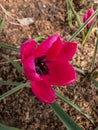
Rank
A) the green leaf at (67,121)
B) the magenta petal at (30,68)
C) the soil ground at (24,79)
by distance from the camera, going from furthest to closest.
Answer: the soil ground at (24,79) → the green leaf at (67,121) → the magenta petal at (30,68)

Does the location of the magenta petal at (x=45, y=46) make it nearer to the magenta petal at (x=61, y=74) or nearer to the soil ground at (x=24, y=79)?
the magenta petal at (x=61, y=74)

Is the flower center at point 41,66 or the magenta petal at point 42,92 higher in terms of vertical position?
the flower center at point 41,66

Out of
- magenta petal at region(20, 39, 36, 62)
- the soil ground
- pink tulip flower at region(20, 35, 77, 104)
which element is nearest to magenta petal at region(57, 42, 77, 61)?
pink tulip flower at region(20, 35, 77, 104)

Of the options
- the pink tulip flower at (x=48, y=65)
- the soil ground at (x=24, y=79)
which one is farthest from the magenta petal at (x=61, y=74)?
the soil ground at (x=24, y=79)

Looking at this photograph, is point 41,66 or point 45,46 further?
point 41,66

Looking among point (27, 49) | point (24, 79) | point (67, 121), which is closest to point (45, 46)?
point (27, 49)

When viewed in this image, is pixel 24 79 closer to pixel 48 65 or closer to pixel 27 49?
pixel 48 65

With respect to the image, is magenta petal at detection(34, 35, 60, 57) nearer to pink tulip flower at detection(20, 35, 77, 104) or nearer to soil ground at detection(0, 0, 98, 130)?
pink tulip flower at detection(20, 35, 77, 104)
